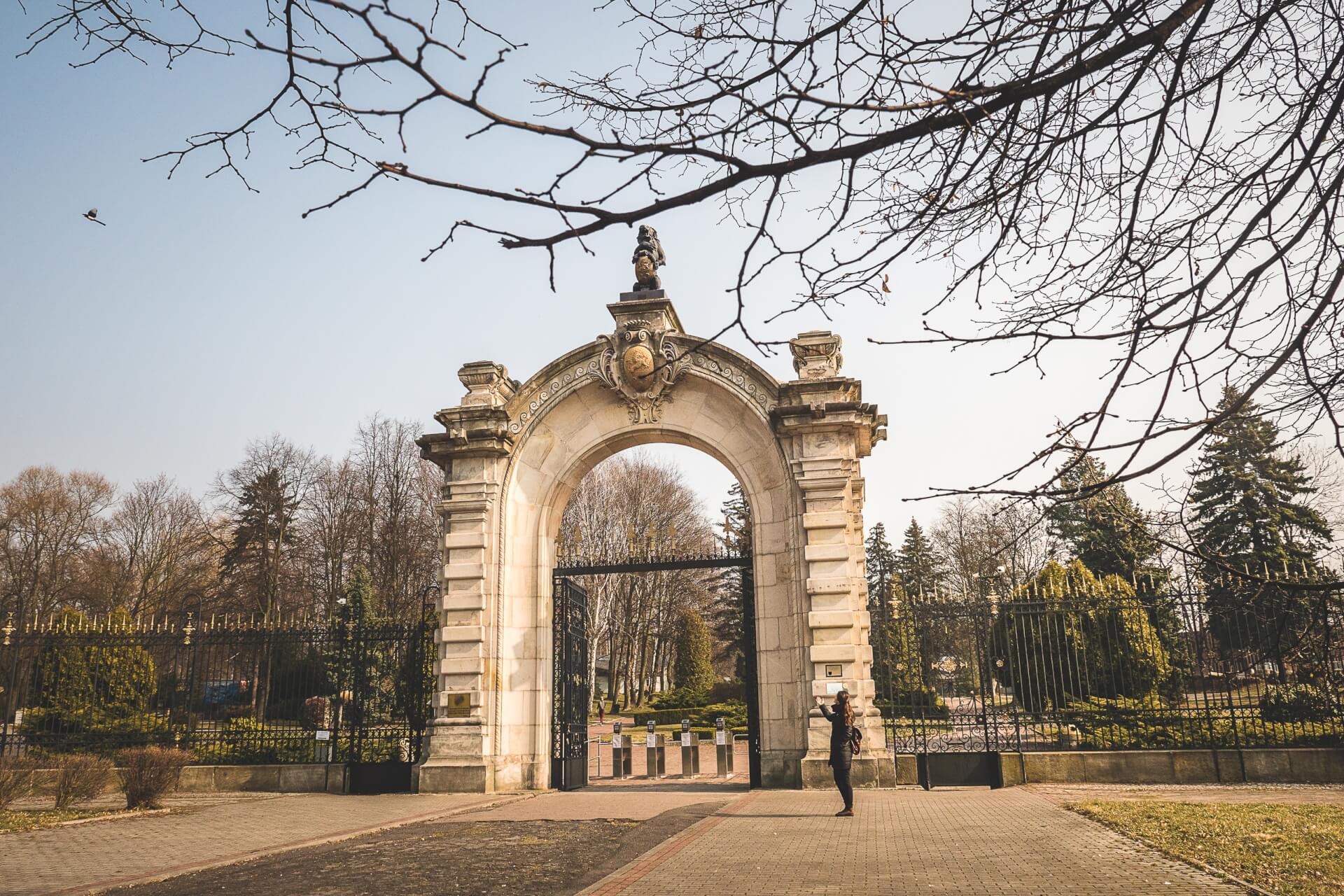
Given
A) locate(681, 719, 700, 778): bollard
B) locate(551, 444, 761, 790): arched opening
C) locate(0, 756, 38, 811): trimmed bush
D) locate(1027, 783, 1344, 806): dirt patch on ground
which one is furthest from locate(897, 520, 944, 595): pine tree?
locate(0, 756, 38, 811): trimmed bush

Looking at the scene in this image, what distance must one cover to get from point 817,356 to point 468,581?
23.6 ft

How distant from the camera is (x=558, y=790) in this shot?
637 inches

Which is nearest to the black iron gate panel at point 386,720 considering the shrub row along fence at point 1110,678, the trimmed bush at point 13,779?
the trimmed bush at point 13,779

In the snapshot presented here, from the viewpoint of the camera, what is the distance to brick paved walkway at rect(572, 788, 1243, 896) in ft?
23.7

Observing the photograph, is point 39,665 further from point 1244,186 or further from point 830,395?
point 1244,186

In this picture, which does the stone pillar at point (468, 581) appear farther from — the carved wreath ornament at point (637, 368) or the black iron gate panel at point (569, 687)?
the carved wreath ornament at point (637, 368)

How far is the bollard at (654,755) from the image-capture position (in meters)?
22.4

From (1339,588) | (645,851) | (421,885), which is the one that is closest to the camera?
(1339,588)

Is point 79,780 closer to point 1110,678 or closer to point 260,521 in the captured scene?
point 1110,678

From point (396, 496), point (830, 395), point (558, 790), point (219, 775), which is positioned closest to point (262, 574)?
point (396, 496)

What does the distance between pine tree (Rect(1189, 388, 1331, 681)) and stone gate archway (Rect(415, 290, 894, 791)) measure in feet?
19.0

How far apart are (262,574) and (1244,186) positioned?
143 ft

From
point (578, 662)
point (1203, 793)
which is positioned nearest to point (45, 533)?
point (578, 662)

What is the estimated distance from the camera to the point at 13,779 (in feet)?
43.6
